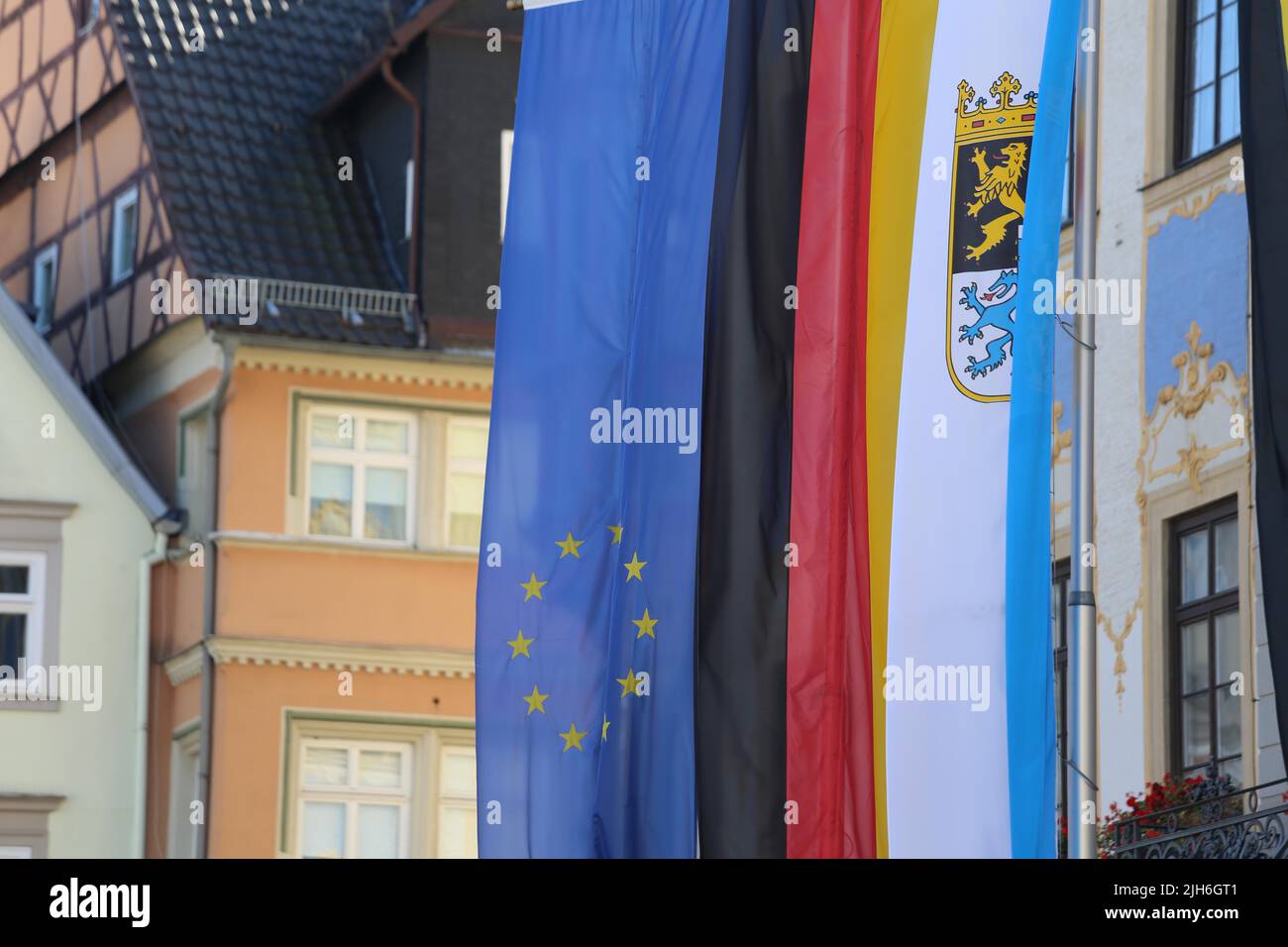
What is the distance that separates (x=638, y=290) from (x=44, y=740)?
46.7 feet

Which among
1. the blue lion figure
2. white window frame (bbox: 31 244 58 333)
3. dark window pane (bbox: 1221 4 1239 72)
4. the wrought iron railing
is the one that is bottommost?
the wrought iron railing

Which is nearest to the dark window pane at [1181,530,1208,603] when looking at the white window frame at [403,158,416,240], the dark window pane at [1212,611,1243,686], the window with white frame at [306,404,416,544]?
the dark window pane at [1212,611,1243,686]

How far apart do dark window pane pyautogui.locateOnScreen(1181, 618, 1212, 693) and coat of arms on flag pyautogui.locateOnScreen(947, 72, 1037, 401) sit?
4.25 metres

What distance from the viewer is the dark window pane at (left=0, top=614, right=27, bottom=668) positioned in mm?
29312

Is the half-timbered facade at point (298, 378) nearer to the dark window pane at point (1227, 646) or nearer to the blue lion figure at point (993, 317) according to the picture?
the dark window pane at point (1227, 646)

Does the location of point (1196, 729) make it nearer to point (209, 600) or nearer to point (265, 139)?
point (209, 600)

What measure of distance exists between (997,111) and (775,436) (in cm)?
189

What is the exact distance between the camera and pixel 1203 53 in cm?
1941

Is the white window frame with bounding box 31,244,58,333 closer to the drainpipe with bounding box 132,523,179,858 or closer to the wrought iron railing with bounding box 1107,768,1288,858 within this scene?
the drainpipe with bounding box 132,523,179,858

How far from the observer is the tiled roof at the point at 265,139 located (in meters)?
29.7

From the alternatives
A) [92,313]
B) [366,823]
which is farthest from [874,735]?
[92,313]

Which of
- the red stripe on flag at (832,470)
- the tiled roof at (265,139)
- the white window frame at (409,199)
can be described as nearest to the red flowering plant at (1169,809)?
the red stripe on flag at (832,470)

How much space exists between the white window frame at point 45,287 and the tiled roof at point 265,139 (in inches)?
106

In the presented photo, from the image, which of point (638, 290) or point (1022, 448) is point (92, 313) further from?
point (1022, 448)
